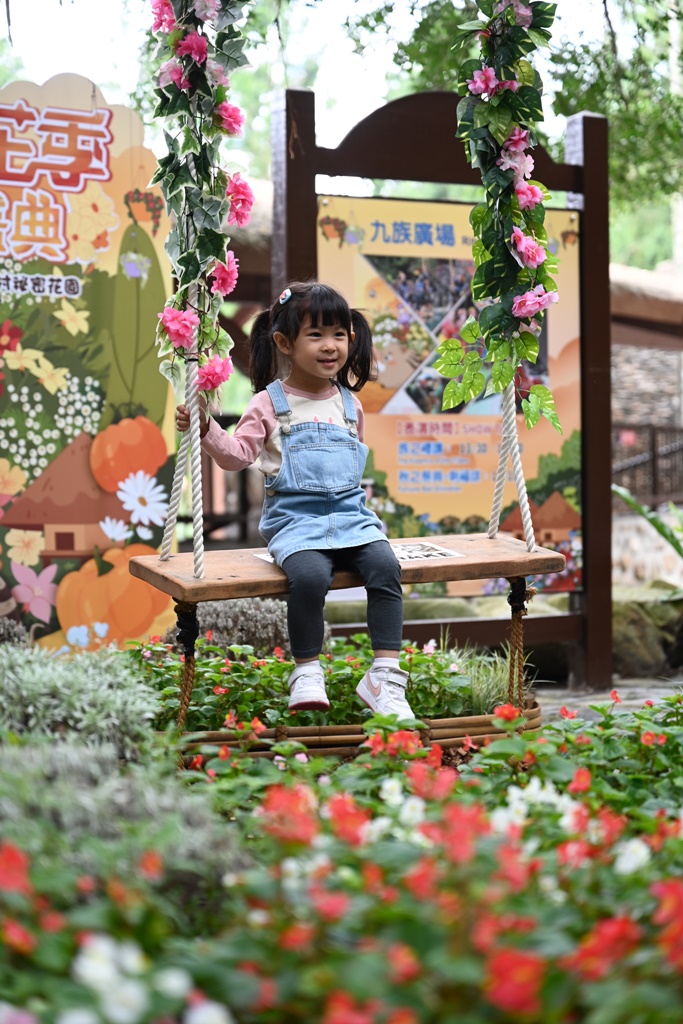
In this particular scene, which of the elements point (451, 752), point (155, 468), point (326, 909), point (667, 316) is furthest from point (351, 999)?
point (667, 316)

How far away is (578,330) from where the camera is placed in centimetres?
622

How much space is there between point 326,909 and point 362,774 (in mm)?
1115

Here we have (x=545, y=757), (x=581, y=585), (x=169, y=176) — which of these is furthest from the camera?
(x=581, y=585)

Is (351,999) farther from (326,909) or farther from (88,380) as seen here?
(88,380)

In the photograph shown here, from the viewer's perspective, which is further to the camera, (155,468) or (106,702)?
(155,468)

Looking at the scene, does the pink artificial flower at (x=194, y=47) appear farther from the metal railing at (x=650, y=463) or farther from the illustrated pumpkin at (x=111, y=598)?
the metal railing at (x=650, y=463)

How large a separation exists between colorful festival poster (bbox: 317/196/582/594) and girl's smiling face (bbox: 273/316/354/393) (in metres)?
2.05

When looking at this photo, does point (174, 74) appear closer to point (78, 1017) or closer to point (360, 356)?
point (360, 356)

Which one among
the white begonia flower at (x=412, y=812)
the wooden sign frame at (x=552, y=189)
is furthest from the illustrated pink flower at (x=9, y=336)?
the white begonia flower at (x=412, y=812)

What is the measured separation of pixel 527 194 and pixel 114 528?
265 cm

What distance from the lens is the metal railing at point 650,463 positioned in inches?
547

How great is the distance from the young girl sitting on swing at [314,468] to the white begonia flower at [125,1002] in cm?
184

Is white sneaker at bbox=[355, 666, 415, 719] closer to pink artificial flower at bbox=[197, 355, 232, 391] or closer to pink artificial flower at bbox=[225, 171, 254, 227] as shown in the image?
pink artificial flower at bbox=[197, 355, 232, 391]

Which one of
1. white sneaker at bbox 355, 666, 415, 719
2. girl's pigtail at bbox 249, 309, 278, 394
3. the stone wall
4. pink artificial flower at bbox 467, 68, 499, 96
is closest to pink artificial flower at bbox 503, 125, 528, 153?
pink artificial flower at bbox 467, 68, 499, 96
